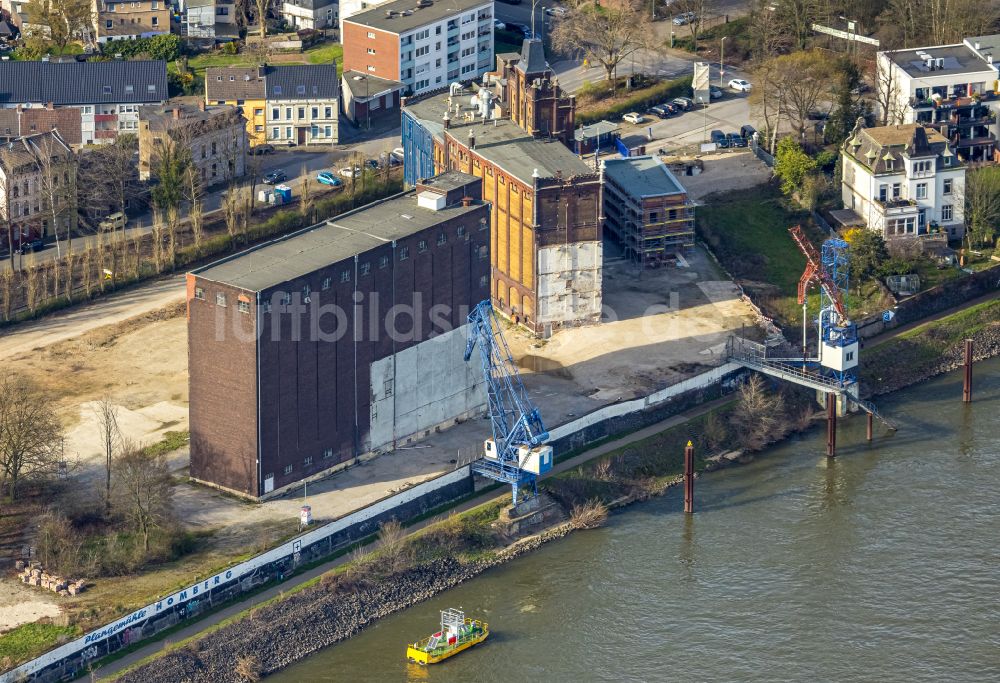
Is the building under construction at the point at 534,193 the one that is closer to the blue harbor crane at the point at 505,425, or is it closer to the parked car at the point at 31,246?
the blue harbor crane at the point at 505,425

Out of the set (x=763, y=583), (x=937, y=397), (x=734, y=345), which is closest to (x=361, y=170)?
(x=734, y=345)

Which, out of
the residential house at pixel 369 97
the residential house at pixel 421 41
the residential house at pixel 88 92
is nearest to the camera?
the residential house at pixel 88 92

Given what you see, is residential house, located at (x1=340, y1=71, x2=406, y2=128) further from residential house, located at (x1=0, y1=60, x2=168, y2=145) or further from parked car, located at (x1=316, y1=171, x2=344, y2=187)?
residential house, located at (x1=0, y1=60, x2=168, y2=145)

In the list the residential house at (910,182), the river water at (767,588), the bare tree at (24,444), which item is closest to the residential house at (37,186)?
the bare tree at (24,444)

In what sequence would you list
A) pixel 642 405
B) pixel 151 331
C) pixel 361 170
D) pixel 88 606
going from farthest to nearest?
pixel 361 170
pixel 151 331
pixel 642 405
pixel 88 606

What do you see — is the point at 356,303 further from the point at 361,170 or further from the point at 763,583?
the point at 361,170

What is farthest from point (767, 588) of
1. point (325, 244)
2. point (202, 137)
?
point (202, 137)

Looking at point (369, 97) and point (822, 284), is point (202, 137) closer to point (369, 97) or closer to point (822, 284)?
point (369, 97)
